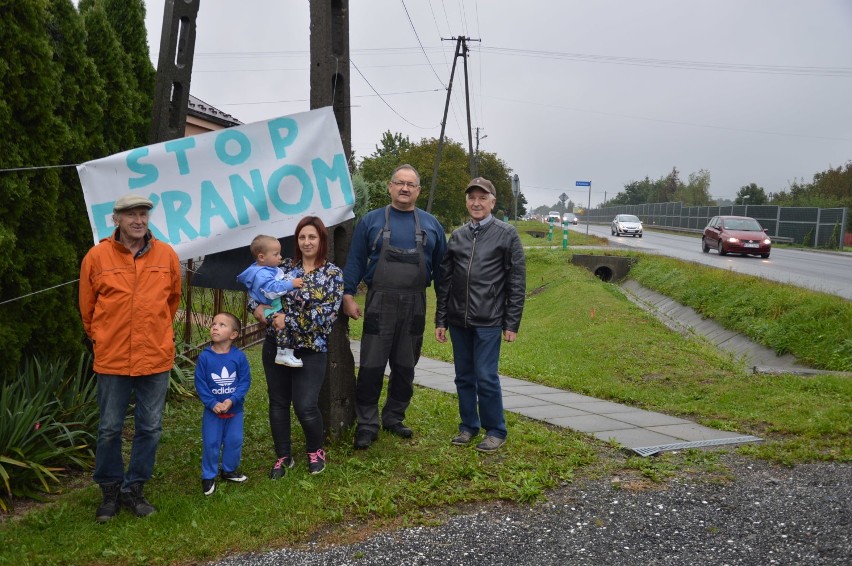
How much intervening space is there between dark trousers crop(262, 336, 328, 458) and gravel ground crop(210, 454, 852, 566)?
100 cm

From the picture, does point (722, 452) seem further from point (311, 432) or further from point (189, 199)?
point (189, 199)

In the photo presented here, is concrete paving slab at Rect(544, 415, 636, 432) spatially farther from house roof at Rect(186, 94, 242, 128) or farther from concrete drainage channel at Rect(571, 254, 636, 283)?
concrete drainage channel at Rect(571, 254, 636, 283)

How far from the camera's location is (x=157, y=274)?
464 cm

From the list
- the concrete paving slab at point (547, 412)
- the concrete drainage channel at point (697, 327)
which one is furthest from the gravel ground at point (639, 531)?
the concrete drainage channel at point (697, 327)

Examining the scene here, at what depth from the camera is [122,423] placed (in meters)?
4.66

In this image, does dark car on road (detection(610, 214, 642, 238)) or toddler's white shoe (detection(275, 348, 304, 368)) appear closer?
toddler's white shoe (detection(275, 348, 304, 368))

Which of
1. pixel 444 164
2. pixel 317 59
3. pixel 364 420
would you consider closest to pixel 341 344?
pixel 364 420

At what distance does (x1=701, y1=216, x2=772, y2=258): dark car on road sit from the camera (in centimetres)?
2864

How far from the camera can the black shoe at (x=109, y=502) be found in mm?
4613

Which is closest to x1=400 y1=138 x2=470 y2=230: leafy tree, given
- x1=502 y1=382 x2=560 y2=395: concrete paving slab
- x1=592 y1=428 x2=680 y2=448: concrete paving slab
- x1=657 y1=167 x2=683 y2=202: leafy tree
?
x1=502 y1=382 x2=560 y2=395: concrete paving slab

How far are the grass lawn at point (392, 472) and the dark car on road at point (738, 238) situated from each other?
2142 cm

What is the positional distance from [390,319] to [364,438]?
91 cm

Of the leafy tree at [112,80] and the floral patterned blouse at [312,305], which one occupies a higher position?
the leafy tree at [112,80]

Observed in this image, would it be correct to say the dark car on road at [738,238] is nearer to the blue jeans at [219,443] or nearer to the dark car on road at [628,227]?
the dark car on road at [628,227]
